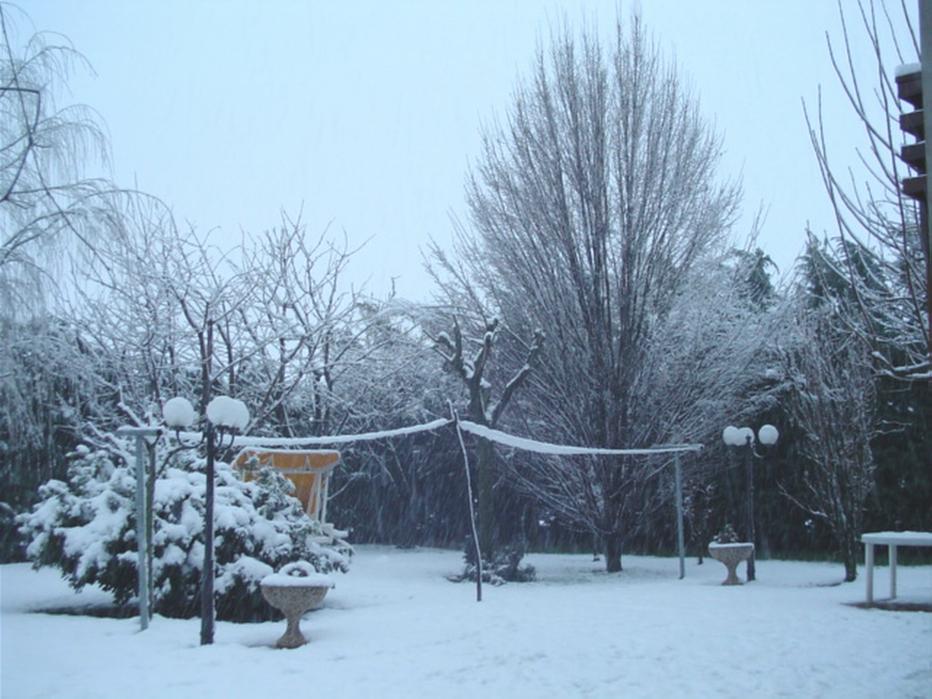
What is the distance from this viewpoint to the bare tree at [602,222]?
36.0 ft

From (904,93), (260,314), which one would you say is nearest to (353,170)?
(260,314)

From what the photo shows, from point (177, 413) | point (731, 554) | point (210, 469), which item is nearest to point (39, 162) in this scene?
point (177, 413)

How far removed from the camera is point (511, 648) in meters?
5.89

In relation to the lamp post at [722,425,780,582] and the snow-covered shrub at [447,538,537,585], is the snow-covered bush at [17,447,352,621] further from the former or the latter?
the lamp post at [722,425,780,582]

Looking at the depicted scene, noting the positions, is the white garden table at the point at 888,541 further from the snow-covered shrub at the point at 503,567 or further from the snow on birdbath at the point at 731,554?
the snow-covered shrub at the point at 503,567

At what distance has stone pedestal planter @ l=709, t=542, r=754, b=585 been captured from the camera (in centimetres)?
898

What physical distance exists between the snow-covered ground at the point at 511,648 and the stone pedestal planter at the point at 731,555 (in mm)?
363

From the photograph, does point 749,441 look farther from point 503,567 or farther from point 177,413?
point 177,413

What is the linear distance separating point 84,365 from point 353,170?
14259 millimetres

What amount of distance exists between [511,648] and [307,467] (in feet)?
16.4

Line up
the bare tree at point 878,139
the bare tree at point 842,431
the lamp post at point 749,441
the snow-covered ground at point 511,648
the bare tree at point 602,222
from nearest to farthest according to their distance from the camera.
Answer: the bare tree at point 878,139 < the snow-covered ground at point 511,648 < the bare tree at point 842,431 < the lamp post at point 749,441 < the bare tree at point 602,222

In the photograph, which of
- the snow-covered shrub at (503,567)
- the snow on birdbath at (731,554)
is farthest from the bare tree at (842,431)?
the snow-covered shrub at (503,567)

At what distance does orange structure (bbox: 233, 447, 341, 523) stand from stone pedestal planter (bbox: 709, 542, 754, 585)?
428cm

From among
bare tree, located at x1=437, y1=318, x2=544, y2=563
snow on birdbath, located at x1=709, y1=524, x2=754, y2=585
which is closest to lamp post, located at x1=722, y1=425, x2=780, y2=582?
snow on birdbath, located at x1=709, y1=524, x2=754, y2=585
